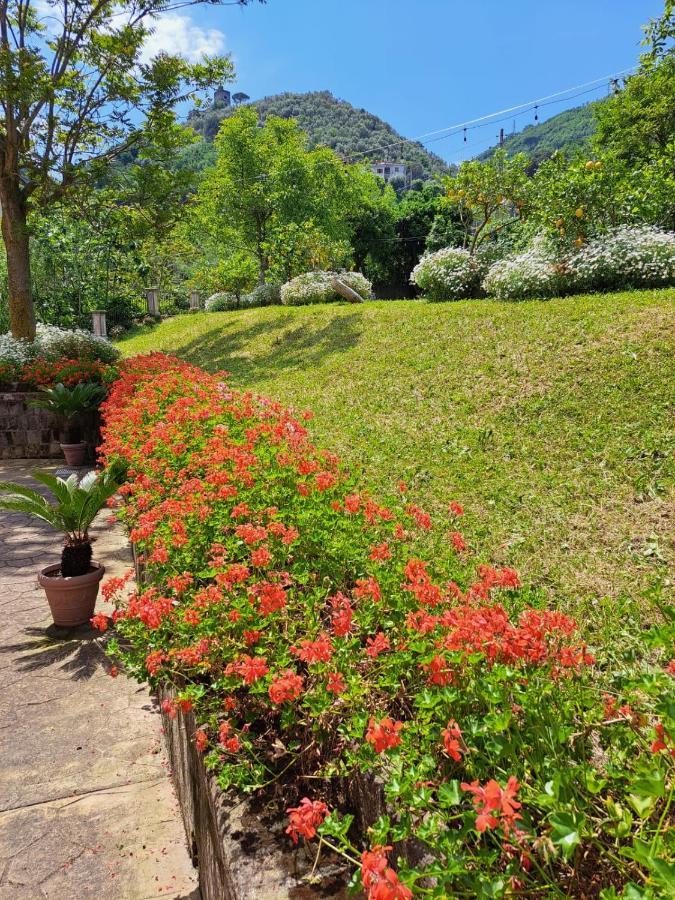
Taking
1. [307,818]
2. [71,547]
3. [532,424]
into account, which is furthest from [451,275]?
[307,818]

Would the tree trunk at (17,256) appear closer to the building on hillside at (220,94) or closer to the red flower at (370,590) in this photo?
the building on hillside at (220,94)

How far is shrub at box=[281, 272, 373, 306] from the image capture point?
16.8 metres

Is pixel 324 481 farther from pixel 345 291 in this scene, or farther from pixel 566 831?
pixel 345 291

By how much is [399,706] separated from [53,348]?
13179 mm

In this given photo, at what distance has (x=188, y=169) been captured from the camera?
14.3 metres

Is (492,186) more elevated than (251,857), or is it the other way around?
(492,186)

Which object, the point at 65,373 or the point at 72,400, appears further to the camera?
the point at 65,373

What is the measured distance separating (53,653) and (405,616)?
3245 mm

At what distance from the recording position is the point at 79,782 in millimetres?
2842

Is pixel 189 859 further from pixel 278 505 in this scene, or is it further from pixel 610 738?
pixel 610 738

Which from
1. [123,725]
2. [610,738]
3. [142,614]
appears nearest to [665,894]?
[610,738]

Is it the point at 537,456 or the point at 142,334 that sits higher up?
the point at 142,334

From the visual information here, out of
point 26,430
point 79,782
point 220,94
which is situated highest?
point 220,94

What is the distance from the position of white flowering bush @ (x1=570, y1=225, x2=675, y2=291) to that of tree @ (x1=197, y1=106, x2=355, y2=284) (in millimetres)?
16904
